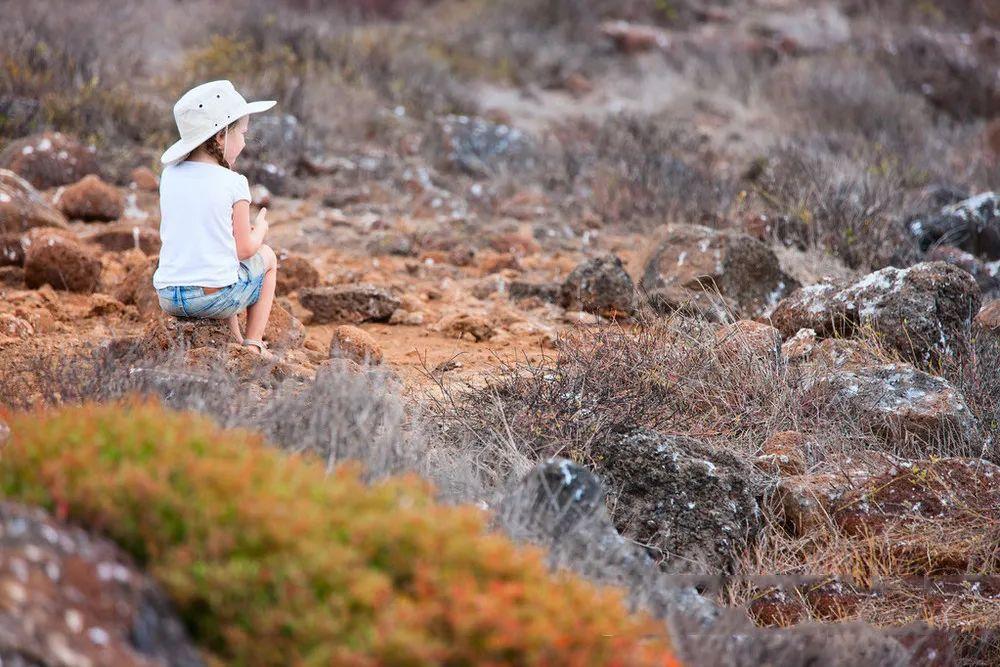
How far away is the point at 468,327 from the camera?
5668 mm

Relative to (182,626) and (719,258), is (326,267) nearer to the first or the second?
(719,258)

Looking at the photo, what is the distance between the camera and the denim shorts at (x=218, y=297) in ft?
14.0

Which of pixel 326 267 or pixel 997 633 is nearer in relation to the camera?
pixel 997 633

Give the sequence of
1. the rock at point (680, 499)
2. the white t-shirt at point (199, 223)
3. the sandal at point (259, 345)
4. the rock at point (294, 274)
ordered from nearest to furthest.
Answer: the rock at point (680, 499)
the white t-shirt at point (199, 223)
the sandal at point (259, 345)
the rock at point (294, 274)

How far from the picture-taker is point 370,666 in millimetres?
2096

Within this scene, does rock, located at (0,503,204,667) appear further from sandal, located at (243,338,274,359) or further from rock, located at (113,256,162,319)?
rock, located at (113,256,162,319)

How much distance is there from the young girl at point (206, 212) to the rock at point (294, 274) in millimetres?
1702

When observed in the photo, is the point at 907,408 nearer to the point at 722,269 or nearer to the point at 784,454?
the point at 784,454

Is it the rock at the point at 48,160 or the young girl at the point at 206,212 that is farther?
the rock at the point at 48,160

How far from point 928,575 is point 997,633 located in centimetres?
32

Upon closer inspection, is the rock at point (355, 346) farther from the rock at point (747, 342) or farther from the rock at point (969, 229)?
Answer: the rock at point (969, 229)

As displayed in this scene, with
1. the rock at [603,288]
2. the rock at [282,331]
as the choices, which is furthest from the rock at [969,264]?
the rock at [282,331]

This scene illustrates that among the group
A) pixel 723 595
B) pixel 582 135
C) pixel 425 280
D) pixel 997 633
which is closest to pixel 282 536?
pixel 723 595

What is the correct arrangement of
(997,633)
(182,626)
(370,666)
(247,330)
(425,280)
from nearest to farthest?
1. (370,666)
2. (182,626)
3. (997,633)
4. (247,330)
5. (425,280)
